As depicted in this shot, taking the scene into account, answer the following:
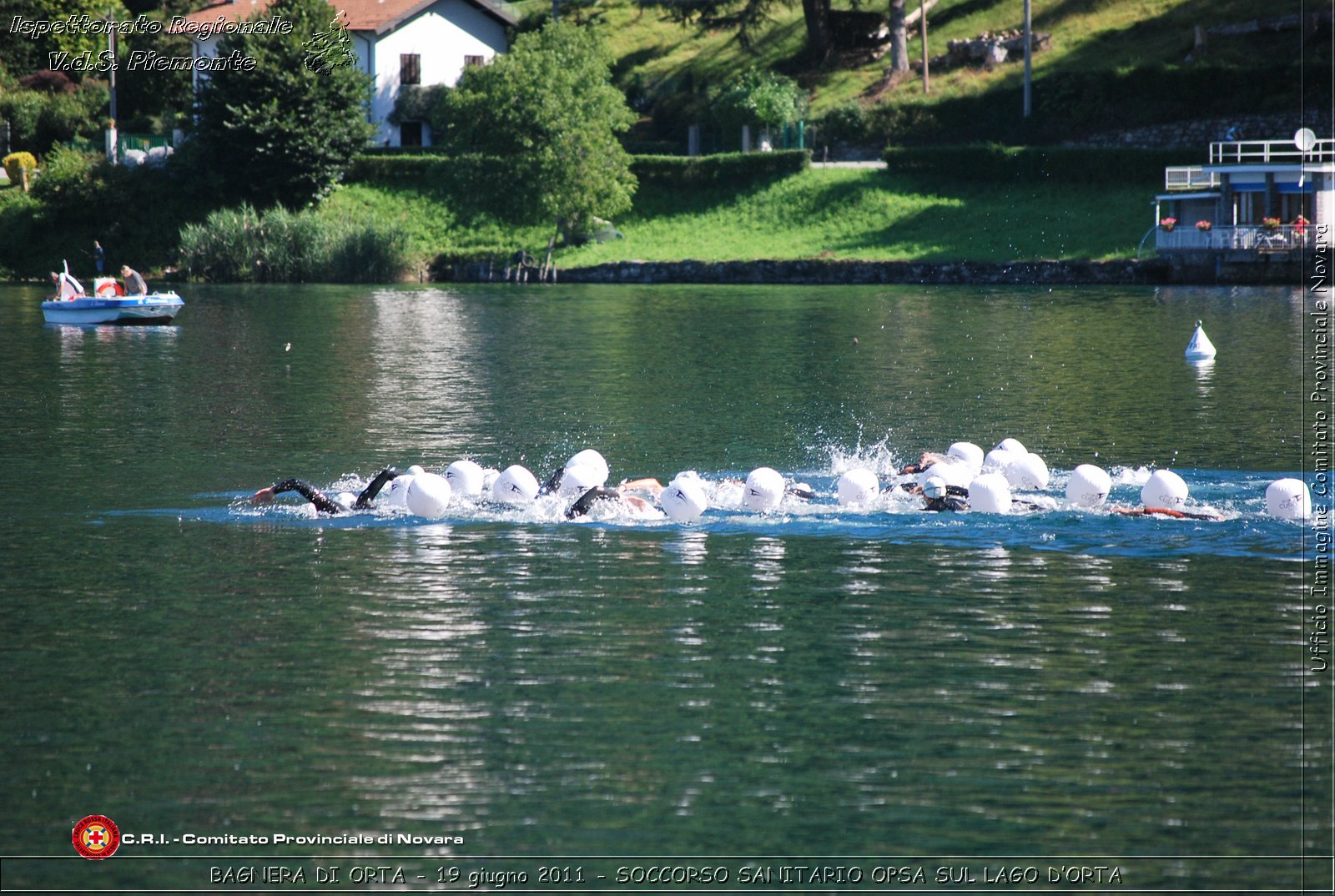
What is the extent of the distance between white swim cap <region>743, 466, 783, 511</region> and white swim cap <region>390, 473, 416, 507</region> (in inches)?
200

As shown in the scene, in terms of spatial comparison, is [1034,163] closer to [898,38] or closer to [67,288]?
[898,38]

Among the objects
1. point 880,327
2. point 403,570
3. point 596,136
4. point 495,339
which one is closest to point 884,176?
point 596,136

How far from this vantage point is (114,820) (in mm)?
12477

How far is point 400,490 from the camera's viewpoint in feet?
79.7

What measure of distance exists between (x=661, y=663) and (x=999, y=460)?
1119 cm

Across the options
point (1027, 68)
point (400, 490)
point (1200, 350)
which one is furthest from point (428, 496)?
point (1027, 68)

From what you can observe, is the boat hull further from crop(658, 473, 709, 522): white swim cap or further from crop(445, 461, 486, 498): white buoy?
crop(658, 473, 709, 522): white swim cap

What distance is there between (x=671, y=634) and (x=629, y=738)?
3.42 metres

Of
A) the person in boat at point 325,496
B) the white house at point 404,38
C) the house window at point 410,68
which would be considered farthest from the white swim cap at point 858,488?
the house window at point 410,68

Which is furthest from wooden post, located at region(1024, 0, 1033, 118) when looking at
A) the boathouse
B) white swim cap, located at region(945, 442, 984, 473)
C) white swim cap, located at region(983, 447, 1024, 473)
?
white swim cap, located at region(983, 447, 1024, 473)

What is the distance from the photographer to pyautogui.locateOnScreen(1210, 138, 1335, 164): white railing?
226ft

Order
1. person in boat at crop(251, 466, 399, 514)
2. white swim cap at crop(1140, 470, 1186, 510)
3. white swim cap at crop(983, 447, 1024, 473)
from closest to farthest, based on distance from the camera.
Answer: white swim cap at crop(1140, 470, 1186, 510) → person in boat at crop(251, 466, 399, 514) → white swim cap at crop(983, 447, 1024, 473)

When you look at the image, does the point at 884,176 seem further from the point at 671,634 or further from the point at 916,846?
the point at 916,846

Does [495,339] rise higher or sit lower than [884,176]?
lower
